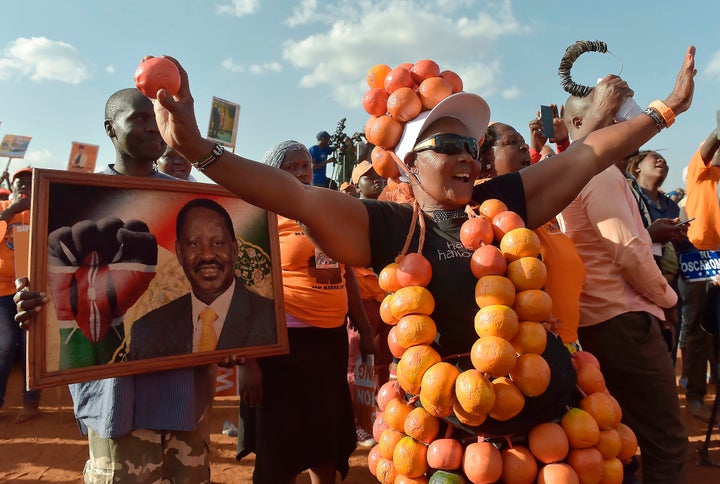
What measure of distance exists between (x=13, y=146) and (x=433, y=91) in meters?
11.3

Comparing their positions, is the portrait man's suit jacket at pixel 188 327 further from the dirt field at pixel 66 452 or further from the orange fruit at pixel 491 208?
the dirt field at pixel 66 452

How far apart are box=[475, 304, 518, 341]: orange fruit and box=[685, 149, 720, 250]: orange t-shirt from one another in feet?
13.0

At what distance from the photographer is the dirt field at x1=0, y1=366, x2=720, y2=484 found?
174 inches

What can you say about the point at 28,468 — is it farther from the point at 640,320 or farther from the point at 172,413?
the point at 640,320

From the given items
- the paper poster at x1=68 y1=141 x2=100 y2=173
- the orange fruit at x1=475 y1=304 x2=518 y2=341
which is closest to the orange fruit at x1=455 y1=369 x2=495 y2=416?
the orange fruit at x1=475 y1=304 x2=518 y2=341

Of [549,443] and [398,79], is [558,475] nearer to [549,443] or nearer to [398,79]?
[549,443]

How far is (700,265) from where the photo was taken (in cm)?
484

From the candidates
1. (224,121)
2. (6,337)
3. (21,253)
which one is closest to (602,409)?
(21,253)

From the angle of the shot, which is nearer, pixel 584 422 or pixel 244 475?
pixel 584 422

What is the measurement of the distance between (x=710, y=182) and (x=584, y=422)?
4.03 m

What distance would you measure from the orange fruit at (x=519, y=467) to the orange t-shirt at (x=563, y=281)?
0.69 meters

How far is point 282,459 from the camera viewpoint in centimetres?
305

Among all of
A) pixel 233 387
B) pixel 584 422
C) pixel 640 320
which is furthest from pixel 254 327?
pixel 233 387

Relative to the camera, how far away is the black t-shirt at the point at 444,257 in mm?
1929
